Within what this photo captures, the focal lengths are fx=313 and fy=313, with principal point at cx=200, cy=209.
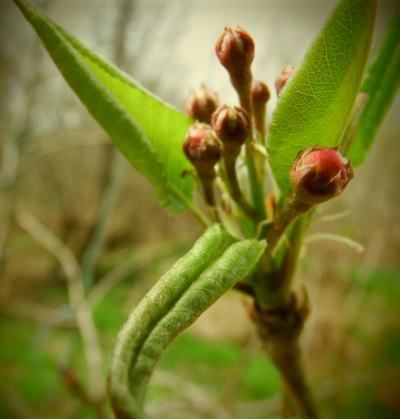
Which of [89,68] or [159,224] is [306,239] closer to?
[89,68]

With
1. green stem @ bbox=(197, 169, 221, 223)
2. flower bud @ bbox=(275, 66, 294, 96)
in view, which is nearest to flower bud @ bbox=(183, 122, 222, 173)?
green stem @ bbox=(197, 169, 221, 223)

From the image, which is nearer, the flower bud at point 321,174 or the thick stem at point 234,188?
the flower bud at point 321,174

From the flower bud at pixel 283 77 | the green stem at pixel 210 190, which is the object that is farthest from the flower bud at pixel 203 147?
the flower bud at pixel 283 77

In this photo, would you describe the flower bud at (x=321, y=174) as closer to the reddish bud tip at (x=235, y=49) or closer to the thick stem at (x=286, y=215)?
the thick stem at (x=286, y=215)

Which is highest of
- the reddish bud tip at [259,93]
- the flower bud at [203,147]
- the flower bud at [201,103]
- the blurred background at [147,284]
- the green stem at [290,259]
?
the reddish bud tip at [259,93]

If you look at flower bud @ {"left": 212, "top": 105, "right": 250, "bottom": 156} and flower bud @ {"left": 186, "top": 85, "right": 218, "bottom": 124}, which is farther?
flower bud @ {"left": 186, "top": 85, "right": 218, "bottom": 124}

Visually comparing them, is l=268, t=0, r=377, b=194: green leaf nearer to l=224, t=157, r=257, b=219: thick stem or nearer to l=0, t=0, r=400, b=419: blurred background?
l=224, t=157, r=257, b=219: thick stem

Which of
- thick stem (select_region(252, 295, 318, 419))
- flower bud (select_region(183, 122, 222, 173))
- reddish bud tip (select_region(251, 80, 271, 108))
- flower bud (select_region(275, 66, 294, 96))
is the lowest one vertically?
thick stem (select_region(252, 295, 318, 419))
